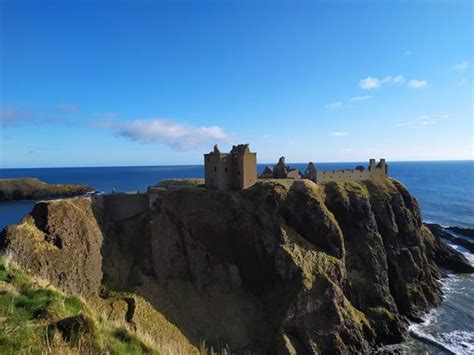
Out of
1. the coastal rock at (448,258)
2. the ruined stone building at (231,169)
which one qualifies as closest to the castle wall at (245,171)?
the ruined stone building at (231,169)

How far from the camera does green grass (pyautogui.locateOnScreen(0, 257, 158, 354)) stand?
8109mm

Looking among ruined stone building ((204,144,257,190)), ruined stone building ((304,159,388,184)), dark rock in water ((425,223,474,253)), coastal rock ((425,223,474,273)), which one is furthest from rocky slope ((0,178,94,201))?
dark rock in water ((425,223,474,253))

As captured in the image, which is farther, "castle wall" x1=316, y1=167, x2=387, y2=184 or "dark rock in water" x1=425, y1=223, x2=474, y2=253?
"dark rock in water" x1=425, y1=223, x2=474, y2=253

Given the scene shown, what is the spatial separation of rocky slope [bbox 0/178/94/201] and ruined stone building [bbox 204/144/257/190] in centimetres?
10145

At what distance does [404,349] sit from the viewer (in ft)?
156

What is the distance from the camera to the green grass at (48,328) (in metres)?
8.11

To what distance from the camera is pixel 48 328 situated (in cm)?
899

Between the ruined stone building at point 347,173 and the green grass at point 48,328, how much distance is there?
62296 millimetres

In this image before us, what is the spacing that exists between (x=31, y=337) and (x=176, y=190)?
165 feet

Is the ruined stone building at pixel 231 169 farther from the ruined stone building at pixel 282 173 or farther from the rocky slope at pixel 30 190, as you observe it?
the rocky slope at pixel 30 190

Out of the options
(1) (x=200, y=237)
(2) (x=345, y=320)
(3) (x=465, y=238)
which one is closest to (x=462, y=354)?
(2) (x=345, y=320)

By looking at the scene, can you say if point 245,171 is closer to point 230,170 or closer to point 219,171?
point 230,170

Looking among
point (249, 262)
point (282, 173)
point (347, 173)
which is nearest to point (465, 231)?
point (347, 173)

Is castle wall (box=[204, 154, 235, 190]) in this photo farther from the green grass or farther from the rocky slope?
the rocky slope
